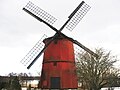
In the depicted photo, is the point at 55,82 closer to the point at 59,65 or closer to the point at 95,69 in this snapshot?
the point at 59,65

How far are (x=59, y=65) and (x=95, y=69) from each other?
907 centimetres

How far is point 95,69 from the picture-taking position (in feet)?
116

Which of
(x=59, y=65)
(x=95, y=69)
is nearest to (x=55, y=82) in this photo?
(x=59, y=65)

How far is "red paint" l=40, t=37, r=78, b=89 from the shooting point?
1082 inches

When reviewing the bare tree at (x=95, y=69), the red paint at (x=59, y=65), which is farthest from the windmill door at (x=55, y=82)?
the bare tree at (x=95, y=69)

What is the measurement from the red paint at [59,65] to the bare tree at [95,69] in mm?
7981

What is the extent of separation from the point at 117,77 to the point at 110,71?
116 centimetres

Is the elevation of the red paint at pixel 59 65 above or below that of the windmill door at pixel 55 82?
above

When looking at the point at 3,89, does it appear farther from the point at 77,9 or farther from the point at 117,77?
the point at 77,9

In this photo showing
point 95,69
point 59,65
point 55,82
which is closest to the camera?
point 55,82

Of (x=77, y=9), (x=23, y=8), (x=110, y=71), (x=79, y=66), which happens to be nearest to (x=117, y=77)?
(x=110, y=71)

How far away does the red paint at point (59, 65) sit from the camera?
90.2 feet

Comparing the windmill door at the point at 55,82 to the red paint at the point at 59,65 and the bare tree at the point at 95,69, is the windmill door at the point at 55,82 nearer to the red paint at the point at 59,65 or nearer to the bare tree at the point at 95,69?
the red paint at the point at 59,65

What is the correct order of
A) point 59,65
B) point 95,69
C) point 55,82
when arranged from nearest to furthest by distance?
point 55,82 < point 59,65 < point 95,69
